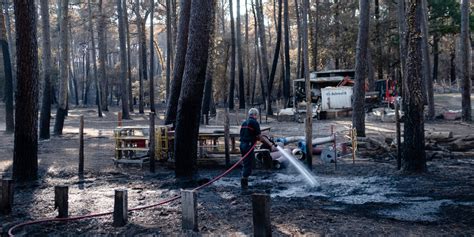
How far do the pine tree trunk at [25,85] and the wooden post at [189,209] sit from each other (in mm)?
5831

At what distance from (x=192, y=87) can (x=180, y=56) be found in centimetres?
427

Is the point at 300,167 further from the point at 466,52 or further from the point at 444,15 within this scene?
the point at 444,15

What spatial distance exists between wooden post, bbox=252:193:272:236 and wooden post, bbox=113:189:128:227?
2230mm

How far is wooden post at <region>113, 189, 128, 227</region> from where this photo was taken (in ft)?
26.9

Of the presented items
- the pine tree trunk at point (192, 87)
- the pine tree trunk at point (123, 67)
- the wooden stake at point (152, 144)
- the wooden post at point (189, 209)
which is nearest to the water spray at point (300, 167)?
the pine tree trunk at point (192, 87)

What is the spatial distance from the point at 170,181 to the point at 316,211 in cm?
472

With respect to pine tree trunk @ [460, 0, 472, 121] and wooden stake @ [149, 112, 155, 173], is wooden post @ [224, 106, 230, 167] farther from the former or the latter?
pine tree trunk @ [460, 0, 472, 121]

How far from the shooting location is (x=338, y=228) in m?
7.87

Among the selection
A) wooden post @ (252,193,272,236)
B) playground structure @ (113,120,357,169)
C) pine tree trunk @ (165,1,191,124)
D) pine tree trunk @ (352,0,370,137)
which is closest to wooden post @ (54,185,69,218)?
wooden post @ (252,193,272,236)

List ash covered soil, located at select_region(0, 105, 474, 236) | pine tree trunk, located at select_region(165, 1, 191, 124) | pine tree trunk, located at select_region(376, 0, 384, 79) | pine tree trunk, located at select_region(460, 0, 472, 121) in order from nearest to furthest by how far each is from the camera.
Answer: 1. ash covered soil, located at select_region(0, 105, 474, 236)
2. pine tree trunk, located at select_region(165, 1, 191, 124)
3. pine tree trunk, located at select_region(460, 0, 472, 121)
4. pine tree trunk, located at select_region(376, 0, 384, 79)

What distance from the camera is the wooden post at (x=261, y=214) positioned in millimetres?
7117

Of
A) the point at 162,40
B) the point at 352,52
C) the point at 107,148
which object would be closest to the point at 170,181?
the point at 107,148

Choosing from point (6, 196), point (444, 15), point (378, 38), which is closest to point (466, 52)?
point (444, 15)

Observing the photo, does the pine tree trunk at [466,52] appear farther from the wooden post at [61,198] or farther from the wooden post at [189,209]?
the wooden post at [61,198]
